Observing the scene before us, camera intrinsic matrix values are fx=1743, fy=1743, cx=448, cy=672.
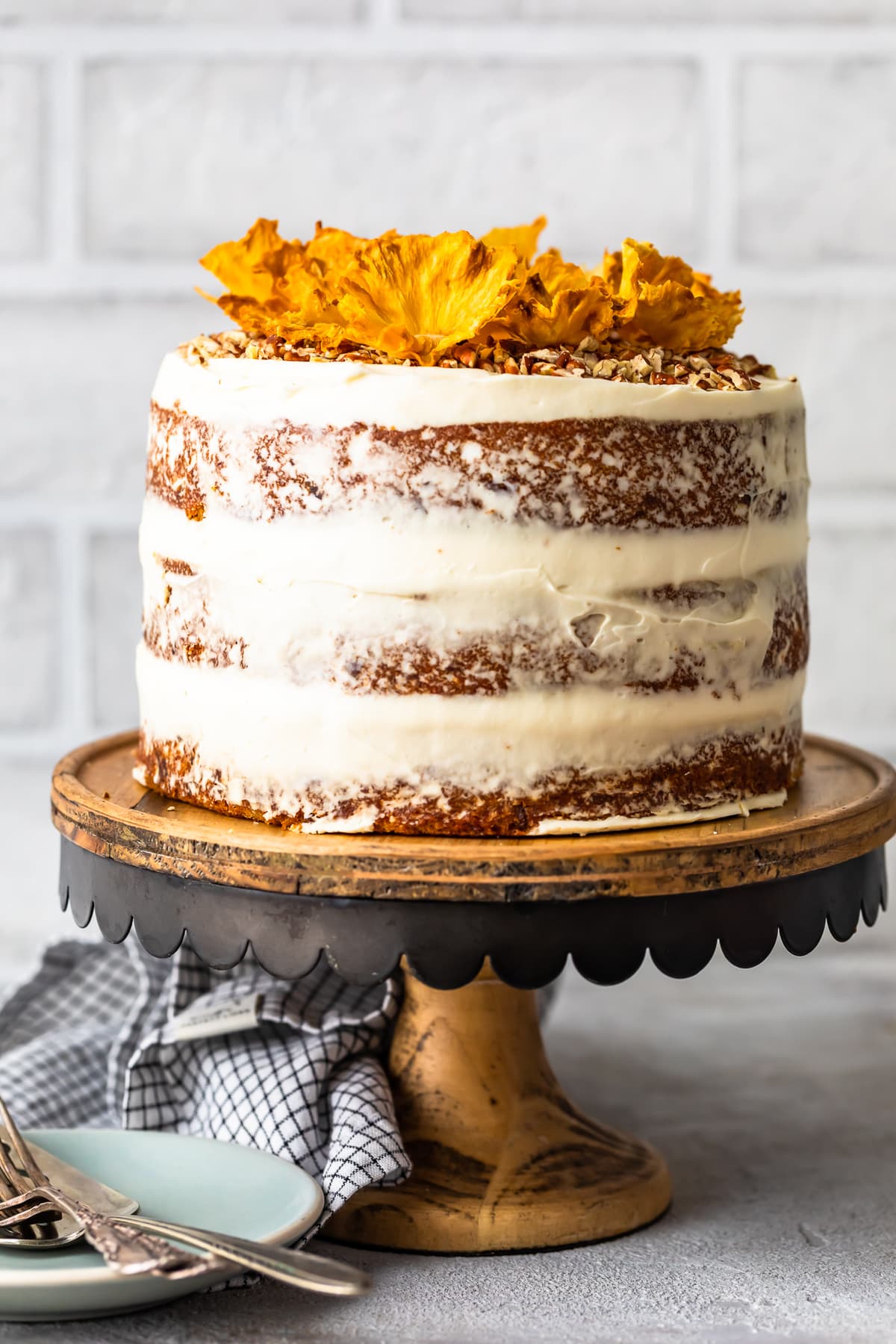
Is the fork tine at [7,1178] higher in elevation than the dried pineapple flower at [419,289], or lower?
lower

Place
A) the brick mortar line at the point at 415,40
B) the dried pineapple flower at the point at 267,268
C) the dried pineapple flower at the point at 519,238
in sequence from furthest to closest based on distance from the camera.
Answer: the brick mortar line at the point at 415,40
the dried pineapple flower at the point at 519,238
the dried pineapple flower at the point at 267,268

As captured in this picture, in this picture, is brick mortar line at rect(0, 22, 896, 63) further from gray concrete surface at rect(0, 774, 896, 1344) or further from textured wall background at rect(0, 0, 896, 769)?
gray concrete surface at rect(0, 774, 896, 1344)

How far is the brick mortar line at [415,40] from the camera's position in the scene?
155 cm

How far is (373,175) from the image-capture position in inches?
62.3

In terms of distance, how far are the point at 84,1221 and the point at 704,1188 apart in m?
0.44

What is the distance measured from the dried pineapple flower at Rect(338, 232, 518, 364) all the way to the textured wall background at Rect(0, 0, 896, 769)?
0.65 metres

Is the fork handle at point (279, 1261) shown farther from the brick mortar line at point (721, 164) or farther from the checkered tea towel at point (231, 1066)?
the brick mortar line at point (721, 164)

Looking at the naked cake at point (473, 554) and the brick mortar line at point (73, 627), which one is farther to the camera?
the brick mortar line at point (73, 627)

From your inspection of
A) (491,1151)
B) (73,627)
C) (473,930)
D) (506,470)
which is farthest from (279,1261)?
(73,627)

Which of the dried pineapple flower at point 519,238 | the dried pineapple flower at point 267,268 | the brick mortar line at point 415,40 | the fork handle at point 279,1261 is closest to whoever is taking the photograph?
the fork handle at point 279,1261

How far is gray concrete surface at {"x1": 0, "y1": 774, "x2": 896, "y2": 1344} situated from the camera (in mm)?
950

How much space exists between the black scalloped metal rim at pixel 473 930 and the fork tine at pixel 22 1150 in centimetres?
14

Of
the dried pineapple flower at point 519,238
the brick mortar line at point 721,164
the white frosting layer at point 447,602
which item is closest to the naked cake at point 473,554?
the white frosting layer at point 447,602

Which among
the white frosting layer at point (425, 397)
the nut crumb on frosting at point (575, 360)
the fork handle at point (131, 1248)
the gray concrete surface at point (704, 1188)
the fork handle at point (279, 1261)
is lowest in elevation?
the gray concrete surface at point (704, 1188)
